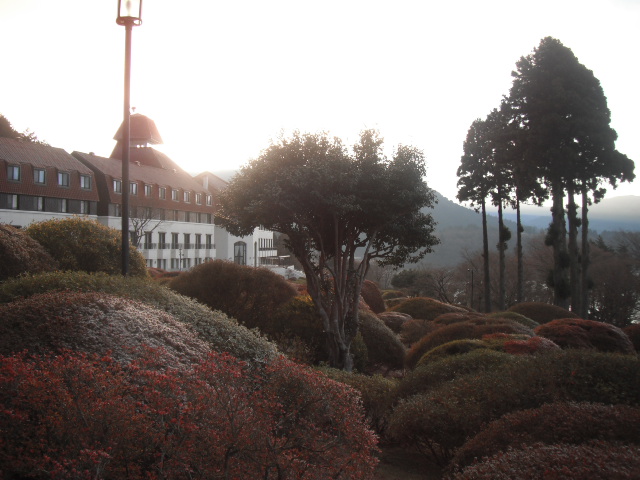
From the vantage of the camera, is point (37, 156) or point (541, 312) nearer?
point (541, 312)

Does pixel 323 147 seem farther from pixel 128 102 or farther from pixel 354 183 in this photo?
pixel 128 102

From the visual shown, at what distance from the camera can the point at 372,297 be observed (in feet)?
97.6

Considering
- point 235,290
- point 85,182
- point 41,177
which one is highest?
point 85,182

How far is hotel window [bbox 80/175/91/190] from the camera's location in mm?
42369

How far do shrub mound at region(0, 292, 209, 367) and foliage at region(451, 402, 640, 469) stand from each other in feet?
12.1

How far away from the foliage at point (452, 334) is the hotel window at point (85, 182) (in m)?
33.6

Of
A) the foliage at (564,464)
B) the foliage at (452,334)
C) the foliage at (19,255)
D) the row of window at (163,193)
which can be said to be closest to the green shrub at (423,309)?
the foliage at (452,334)

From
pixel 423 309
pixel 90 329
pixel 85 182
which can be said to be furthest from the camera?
pixel 85 182

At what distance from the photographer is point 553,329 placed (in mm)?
16672

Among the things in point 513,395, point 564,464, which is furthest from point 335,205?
point 564,464

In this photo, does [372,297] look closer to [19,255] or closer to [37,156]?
[19,255]

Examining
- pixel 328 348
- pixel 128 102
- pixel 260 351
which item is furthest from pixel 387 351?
pixel 128 102

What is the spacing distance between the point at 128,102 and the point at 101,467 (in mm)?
8220

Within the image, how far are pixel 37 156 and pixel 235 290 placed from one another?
30.6 m
